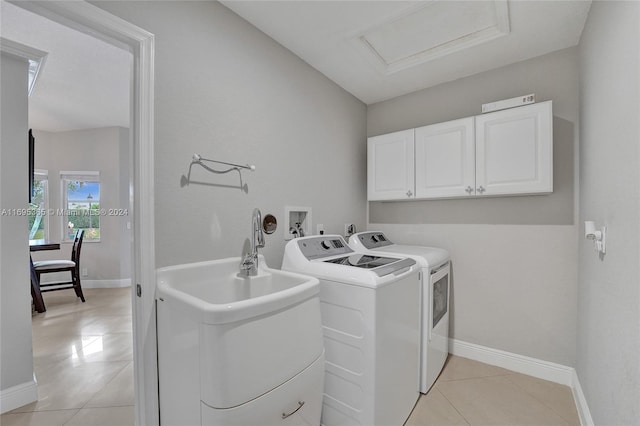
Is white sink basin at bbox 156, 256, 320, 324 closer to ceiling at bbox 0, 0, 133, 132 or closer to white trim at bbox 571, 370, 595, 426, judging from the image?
ceiling at bbox 0, 0, 133, 132

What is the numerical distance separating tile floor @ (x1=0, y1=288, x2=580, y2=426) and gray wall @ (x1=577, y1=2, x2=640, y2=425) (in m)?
0.32

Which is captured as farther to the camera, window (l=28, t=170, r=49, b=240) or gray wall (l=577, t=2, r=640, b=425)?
window (l=28, t=170, r=49, b=240)

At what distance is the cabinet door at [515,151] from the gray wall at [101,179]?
525 centimetres

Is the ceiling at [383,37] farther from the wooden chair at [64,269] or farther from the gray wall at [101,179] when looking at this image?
the wooden chair at [64,269]

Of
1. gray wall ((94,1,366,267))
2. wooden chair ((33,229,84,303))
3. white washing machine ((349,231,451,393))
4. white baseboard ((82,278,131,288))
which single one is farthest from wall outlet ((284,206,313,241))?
white baseboard ((82,278,131,288))

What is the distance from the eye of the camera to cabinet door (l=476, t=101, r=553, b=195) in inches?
75.3

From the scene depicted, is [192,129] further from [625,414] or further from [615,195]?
[625,414]

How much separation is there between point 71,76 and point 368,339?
3.78 metres

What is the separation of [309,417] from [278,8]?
A: 7.03 ft

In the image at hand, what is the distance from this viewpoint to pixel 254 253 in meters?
1.65

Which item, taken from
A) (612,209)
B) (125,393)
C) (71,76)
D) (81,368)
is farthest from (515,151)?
(71,76)

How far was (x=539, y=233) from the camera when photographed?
7.04ft

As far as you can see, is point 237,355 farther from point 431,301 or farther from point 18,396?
point 18,396

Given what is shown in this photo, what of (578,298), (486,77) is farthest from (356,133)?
(578,298)
